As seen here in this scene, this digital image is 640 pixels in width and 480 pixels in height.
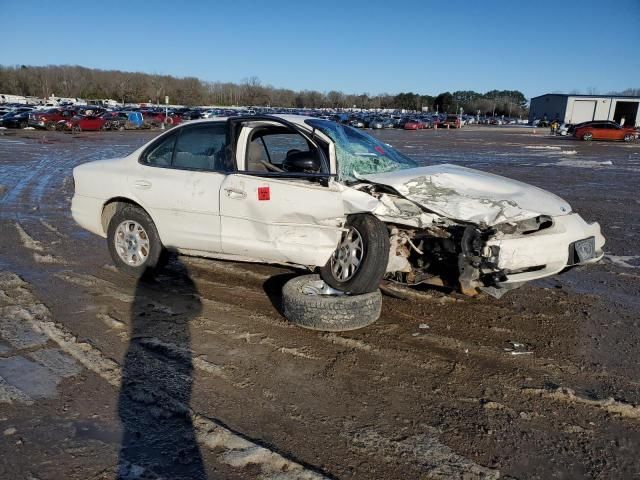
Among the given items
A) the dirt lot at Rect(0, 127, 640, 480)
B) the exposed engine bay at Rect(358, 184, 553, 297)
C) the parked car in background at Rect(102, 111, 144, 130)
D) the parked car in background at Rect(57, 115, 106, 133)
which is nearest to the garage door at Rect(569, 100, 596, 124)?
the parked car in background at Rect(102, 111, 144, 130)

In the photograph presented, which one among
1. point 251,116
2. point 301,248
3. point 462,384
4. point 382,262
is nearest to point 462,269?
point 382,262

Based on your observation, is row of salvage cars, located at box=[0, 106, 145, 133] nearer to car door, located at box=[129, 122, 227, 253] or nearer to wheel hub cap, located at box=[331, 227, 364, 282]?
car door, located at box=[129, 122, 227, 253]

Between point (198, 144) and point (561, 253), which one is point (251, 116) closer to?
point (198, 144)

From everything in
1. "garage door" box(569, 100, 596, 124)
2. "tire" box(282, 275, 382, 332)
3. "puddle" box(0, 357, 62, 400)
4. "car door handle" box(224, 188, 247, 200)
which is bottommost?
"puddle" box(0, 357, 62, 400)

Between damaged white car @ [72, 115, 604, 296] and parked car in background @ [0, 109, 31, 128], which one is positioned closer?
damaged white car @ [72, 115, 604, 296]

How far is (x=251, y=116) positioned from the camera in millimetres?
4980

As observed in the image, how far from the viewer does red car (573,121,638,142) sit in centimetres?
3894

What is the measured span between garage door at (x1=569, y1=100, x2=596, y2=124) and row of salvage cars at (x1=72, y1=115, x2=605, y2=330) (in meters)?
83.1

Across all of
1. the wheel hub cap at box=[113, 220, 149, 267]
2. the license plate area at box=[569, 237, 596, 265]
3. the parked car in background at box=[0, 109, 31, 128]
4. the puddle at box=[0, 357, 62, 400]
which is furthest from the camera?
the parked car in background at box=[0, 109, 31, 128]

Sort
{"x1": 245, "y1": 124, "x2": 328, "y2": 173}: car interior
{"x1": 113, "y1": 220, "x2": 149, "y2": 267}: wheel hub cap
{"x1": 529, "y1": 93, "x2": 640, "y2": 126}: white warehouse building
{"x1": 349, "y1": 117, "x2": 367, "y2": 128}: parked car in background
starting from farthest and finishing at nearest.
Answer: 1. {"x1": 529, "y1": 93, "x2": 640, "y2": 126}: white warehouse building
2. {"x1": 349, "y1": 117, "x2": 367, "y2": 128}: parked car in background
3. {"x1": 113, "y1": 220, "x2": 149, "y2": 267}: wheel hub cap
4. {"x1": 245, "y1": 124, "x2": 328, "y2": 173}: car interior

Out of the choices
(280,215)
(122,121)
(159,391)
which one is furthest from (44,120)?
(159,391)

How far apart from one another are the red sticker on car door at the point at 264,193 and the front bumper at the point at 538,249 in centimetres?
192

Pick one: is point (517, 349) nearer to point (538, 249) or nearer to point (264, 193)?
point (538, 249)

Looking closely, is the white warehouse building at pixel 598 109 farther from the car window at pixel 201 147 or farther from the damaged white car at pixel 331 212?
the car window at pixel 201 147
